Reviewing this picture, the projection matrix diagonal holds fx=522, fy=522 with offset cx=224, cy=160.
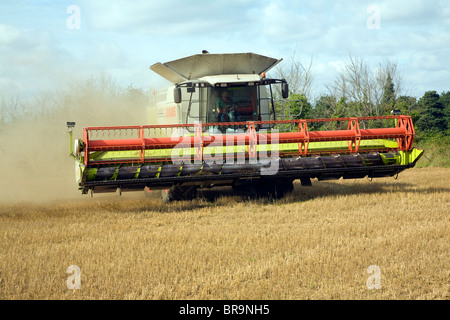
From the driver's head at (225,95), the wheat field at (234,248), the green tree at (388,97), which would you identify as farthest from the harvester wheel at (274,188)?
the green tree at (388,97)

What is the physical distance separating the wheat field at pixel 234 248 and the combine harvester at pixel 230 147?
1.62ft

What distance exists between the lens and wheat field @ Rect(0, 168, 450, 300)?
14.4 feet

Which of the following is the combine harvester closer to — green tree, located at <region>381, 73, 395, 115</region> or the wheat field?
the wheat field

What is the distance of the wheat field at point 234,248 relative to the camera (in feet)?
14.4

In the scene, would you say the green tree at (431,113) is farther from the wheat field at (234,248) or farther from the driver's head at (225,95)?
the wheat field at (234,248)

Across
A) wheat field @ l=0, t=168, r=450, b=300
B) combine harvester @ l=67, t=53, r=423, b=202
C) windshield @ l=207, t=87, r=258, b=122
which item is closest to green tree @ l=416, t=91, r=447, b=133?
combine harvester @ l=67, t=53, r=423, b=202

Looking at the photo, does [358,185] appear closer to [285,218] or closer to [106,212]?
[285,218]

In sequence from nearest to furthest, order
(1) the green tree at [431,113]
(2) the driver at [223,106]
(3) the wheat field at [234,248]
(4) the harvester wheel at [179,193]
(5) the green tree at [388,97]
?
(3) the wheat field at [234,248], (4) the harvester wheel at [179,193], (2) the driver at [223,106], (5) the green tree at [388,97], (1) the green tree at [431,113]

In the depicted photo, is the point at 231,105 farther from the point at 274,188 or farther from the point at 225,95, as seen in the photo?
the point at 274,188

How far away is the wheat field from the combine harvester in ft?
1.62

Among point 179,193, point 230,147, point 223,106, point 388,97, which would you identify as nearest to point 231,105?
point 223,106

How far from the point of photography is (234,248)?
576cm

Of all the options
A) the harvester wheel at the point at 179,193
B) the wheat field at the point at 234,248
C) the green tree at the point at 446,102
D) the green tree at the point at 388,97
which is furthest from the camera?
the green tree at the point at 446,102

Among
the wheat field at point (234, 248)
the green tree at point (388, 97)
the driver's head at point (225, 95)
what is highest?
the green tree at point (388, 97)
